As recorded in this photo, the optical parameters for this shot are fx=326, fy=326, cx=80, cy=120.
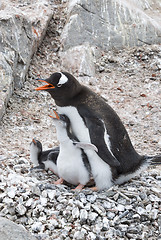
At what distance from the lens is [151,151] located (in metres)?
5.27

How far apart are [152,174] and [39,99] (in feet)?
9.81

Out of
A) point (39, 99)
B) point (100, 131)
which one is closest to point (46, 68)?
point (39, 99)

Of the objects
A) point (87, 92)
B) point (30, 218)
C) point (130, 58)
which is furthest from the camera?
point (130, 58)

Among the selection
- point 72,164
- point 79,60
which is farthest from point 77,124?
point 79,60

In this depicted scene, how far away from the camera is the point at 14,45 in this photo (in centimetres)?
607

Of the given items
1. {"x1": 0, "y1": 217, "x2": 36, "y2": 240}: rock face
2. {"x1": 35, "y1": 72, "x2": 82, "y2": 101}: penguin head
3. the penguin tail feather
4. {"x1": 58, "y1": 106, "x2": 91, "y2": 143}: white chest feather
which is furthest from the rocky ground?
{"x1": 35, "y1": 72, "x2": 82, "y2": 101}: penguin head

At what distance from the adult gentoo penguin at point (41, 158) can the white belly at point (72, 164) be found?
Result: 0.97 feet

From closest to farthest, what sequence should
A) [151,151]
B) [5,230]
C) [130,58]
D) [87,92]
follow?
[5,230], [87,92], [151,151], [130,58]

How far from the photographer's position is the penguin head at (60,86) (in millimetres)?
Result: 3416

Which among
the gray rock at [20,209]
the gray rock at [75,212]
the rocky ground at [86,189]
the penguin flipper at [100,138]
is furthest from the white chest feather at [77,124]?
the gray rock at [20,209]

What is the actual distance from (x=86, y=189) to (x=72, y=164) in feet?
0.98

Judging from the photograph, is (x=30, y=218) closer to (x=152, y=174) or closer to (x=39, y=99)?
(x=152, y=174)

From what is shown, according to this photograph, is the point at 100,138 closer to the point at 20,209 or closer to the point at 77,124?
the point at 77,124

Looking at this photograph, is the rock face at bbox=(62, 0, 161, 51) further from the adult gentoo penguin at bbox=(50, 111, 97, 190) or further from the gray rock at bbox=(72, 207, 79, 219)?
the gray rock at bbox=(72, 207, 79, 219)
